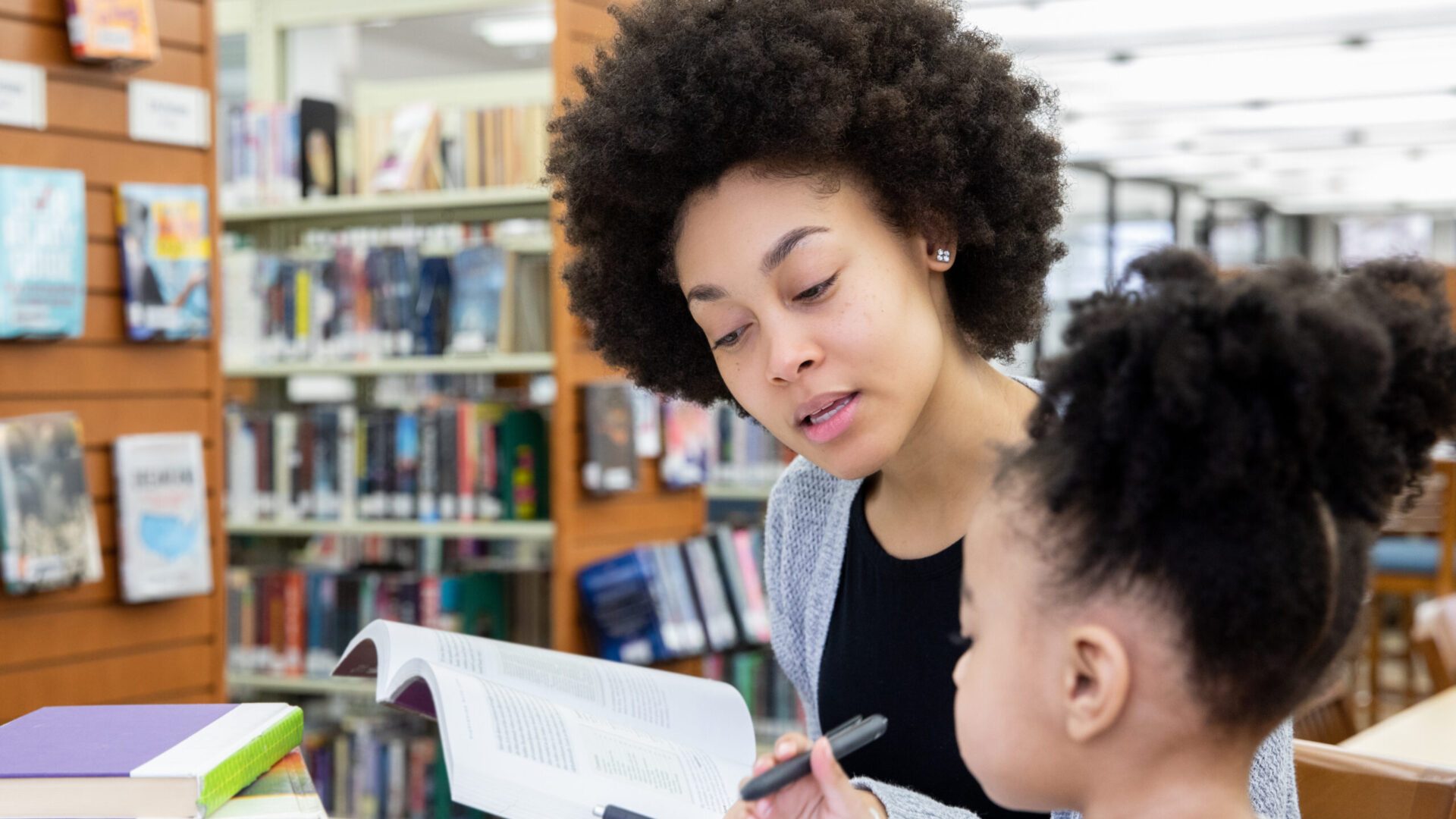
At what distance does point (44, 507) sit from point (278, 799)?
5.06ft

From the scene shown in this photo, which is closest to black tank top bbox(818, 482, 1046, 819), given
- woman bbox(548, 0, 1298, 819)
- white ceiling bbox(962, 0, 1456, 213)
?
woman bbox(548, 0, 1298, 819)

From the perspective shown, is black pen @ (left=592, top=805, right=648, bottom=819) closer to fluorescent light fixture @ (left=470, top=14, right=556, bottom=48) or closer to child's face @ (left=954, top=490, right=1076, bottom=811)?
child's face @ (left=954, top=490, right=1076, bottom=811)

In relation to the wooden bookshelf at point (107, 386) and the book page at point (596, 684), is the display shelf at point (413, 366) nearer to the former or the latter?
A: the wooden bookshelf at point (107, 386)

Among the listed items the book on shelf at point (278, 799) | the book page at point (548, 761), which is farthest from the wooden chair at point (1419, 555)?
the book on shelf at point (278, 799)

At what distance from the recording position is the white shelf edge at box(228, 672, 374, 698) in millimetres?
3523

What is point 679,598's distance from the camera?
10.9ft

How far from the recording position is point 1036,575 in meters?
0.76

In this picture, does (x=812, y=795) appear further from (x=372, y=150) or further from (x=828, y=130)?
(x=372, y=150)

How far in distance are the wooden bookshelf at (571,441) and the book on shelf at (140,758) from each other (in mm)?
2191

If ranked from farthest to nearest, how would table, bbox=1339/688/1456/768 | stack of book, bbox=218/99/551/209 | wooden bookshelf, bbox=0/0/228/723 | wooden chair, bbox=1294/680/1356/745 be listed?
1. stack of book, bbox=218/99/551/209
2. wooden bookshelf, bbox=0/0/228/723
3. wooden chair, bbox=1294/680/1356/745
4. table, bbox=1339/688/1456/768

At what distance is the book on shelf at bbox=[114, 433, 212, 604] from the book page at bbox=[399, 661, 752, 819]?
1.61 meters

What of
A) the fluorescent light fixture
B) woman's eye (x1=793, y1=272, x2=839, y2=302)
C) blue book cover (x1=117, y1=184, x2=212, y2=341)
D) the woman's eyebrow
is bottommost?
woman's eye (x1=793, y1=272, x2=839, y2=302)

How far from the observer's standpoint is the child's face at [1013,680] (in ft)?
2.46

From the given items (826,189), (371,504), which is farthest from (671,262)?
(371,504)
